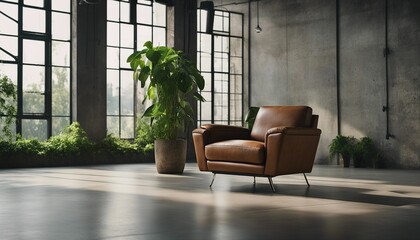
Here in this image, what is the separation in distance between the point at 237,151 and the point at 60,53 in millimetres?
6349

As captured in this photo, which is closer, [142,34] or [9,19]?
[9,19]

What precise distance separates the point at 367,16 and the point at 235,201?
290 inches

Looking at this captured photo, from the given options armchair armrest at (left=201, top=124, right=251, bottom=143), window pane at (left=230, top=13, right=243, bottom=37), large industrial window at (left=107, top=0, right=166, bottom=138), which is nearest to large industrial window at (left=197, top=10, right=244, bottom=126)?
window pane at (left=230, top=13, right=243, bottom=37)

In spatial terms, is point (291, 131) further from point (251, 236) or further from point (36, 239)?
point (36, 239)

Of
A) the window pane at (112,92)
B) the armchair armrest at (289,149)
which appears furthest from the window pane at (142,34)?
the armchair armrest at (289,149)

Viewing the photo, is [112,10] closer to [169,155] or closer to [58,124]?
[58,124]

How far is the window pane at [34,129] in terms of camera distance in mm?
10703

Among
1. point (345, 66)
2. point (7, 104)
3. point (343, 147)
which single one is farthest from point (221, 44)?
point (7, 104)

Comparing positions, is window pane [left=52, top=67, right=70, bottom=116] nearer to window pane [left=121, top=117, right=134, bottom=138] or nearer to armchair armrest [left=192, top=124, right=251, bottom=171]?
window pane [left=121, top=117, right=134, bottom=138]

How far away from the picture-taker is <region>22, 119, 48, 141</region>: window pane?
10703mm

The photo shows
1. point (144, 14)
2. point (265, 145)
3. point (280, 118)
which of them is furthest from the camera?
point (144, 14)

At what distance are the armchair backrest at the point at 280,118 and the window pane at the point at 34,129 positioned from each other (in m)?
5.70

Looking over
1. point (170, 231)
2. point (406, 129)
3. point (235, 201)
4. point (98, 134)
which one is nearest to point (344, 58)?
point (406, 129)

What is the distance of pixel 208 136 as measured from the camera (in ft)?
20.9
